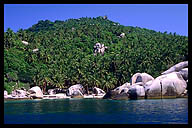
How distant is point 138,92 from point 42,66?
4420 centimetres

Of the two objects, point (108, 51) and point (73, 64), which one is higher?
point (108, 51)

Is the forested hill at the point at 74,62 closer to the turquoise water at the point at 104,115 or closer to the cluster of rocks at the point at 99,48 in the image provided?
the cluster of rocks at the point at 99,48

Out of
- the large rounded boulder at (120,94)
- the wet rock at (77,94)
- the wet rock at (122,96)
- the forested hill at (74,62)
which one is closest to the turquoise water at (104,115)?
the wet rock at (122,96)

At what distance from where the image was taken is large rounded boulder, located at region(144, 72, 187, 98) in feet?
123

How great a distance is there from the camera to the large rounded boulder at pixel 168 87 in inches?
1473

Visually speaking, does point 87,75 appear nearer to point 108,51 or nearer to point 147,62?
point 147,62

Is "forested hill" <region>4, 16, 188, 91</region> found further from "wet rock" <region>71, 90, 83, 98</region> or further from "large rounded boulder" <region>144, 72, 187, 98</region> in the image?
"large rounded boulder" <region>144, 72, 187, 98</region>

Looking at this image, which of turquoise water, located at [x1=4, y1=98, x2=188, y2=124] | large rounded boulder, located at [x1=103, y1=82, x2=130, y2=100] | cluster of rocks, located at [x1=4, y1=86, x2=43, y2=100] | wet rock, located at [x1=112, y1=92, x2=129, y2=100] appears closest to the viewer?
turquoise water, located at [x1=4, y1=98, x2=188, y2=124]

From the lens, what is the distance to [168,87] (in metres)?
37.7

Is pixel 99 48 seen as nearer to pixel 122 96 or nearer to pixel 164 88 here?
pixel 122 96

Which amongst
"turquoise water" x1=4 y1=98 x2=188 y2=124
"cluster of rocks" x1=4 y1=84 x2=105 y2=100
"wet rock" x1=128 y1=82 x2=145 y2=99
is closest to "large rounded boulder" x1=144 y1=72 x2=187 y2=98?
"wet rock" x1=128 y1=82 x2=145 y2=99

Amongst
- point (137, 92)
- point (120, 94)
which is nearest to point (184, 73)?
point (137, 92)
